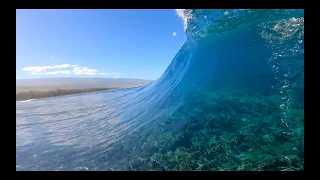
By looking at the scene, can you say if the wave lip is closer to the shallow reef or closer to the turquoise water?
the turquoise water

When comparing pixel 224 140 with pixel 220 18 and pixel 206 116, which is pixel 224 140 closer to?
pixel 206 116

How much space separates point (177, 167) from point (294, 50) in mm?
4352

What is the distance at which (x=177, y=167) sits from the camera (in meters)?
2.55

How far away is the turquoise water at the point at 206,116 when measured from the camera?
2693mm

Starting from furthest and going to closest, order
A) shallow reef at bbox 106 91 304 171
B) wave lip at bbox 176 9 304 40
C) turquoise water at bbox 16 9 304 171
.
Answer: wave lip at bbox 176 9 304 40, turquoise water at bbox 16 9 304 171, shallow reef at bbox 106 91 304 171

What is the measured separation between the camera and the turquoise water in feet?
8.84

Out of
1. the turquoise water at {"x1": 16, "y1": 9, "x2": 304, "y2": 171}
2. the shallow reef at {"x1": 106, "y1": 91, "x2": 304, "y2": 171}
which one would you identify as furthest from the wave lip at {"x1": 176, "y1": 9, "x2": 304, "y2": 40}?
the shallow reef at {"x1": 106, "y1": 91, "x2": 304, "y2": 171}

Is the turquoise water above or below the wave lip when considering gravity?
below

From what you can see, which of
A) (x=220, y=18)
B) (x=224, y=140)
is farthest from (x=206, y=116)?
(x=220, y=18)

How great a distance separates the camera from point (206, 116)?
402cm

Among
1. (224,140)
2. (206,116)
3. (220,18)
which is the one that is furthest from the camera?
(220,18)

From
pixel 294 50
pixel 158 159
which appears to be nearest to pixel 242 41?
pixel 294 50
